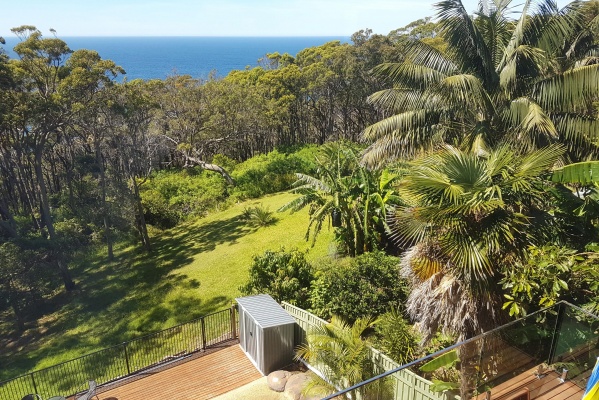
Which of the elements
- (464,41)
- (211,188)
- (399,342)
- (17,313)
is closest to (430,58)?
(464,41)

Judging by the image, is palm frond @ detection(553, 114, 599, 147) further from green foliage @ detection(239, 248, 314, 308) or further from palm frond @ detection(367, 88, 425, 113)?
green foliage @ detection(239, 248, 314, 308)

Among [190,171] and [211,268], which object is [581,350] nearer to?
[211,268]

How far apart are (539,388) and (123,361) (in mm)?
11353

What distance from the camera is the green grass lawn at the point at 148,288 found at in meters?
15.7

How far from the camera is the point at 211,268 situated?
19.8 m

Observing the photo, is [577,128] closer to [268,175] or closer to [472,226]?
[472,226]

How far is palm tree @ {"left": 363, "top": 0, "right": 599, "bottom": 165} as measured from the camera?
9.27 m

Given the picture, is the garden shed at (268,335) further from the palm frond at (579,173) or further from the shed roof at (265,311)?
the palm frond at (579,173)

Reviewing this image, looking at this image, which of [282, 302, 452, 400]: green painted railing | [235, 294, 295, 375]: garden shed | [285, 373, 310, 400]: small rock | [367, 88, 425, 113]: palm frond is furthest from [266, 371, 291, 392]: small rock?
[367, 88, 425, 113]: palm frond

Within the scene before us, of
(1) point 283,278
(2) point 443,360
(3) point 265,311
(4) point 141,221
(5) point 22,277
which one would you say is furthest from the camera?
A: (4) point 141,221

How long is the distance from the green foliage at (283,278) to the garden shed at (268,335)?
105 centimetres

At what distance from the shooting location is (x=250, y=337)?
11086mm

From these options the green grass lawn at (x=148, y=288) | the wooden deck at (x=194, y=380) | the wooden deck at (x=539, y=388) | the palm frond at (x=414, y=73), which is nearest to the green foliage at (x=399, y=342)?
the wooden deck at (x=539, y=388)

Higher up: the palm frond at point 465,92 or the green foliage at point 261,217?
the palm frond at point 465,92
